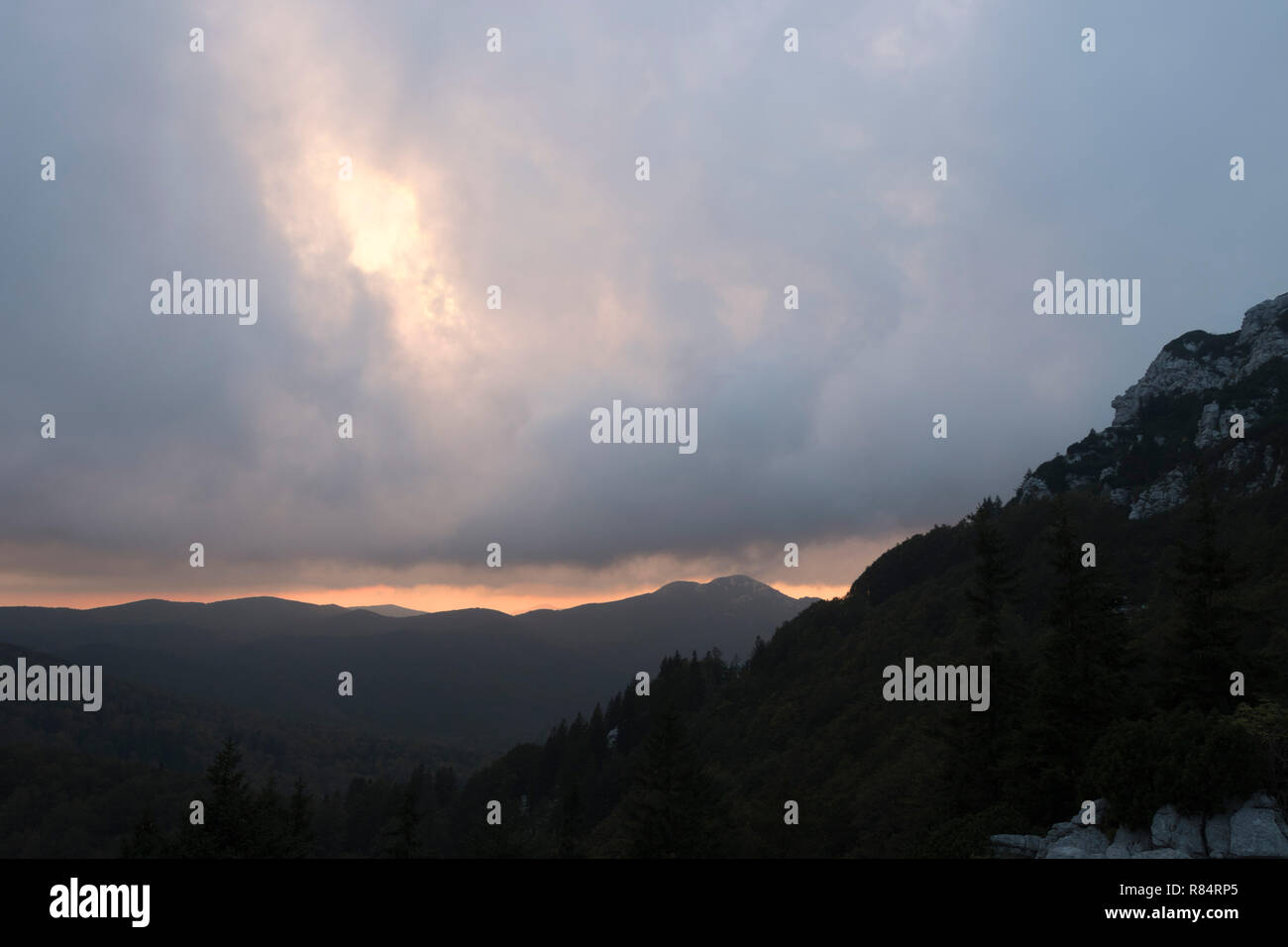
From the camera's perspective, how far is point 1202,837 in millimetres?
16828

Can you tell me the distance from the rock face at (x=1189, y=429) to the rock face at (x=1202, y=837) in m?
95.4

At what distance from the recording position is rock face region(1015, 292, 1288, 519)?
102438mm

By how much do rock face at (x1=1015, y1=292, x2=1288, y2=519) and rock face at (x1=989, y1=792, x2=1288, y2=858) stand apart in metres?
95.4

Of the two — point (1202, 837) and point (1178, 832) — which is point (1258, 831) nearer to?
point (1202, 837)

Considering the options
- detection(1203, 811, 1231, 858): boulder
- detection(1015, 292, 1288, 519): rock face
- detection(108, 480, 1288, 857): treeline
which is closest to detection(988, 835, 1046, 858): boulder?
detection(108, 480, 1288, 857): treeline

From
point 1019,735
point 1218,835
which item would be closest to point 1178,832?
point 1218,835

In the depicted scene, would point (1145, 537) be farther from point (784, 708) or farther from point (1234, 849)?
point (1234, 849)

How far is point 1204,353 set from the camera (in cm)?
16475

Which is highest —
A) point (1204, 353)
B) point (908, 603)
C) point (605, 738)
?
point (1204, 353)

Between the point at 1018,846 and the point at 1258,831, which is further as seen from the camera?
the point at 1018,846

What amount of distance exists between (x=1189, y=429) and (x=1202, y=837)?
160m

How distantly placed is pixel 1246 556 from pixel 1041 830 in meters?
60.7
